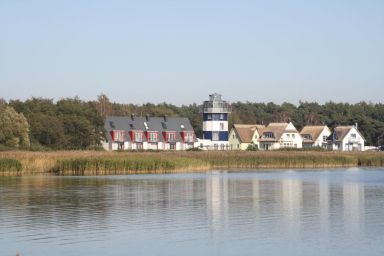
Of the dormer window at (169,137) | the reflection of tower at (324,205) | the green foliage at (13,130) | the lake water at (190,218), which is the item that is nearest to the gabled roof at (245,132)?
the dormer window at (169,137)

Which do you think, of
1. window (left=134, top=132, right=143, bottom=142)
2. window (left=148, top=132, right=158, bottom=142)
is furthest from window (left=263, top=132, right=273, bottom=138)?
window (left=134, top=132, right=143, bottom=142)

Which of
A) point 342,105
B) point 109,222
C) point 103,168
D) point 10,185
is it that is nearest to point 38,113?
point 103,168

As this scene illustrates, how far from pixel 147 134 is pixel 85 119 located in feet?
57.0

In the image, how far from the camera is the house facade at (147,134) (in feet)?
314

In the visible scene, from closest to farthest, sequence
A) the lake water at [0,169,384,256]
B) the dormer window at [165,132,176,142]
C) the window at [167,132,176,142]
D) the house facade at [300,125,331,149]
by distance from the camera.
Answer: the lake water at [0,169,384,256]
the dormer window at [165,132,176,142]
the window at [167,132,176,142]
the house facade at [300,125,331,149]

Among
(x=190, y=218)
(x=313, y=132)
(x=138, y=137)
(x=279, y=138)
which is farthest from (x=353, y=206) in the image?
(x=313, y=132)

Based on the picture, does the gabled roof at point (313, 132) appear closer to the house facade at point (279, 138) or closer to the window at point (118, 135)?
the house facade at point (279, 138)

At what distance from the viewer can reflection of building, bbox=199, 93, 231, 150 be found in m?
99.8

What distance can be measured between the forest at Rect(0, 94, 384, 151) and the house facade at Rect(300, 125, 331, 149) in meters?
10.4

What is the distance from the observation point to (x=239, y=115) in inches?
5556

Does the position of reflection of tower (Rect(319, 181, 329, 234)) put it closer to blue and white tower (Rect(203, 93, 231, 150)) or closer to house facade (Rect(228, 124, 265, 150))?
blue and white tower (Rect(203, 93, 231, 150))

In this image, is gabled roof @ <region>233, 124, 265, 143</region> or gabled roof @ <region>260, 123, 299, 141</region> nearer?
gabled roof @ <region>260, 123, 299, 141</region>

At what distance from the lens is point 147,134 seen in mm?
98188

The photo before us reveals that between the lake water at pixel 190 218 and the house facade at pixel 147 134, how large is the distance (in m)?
51.0
